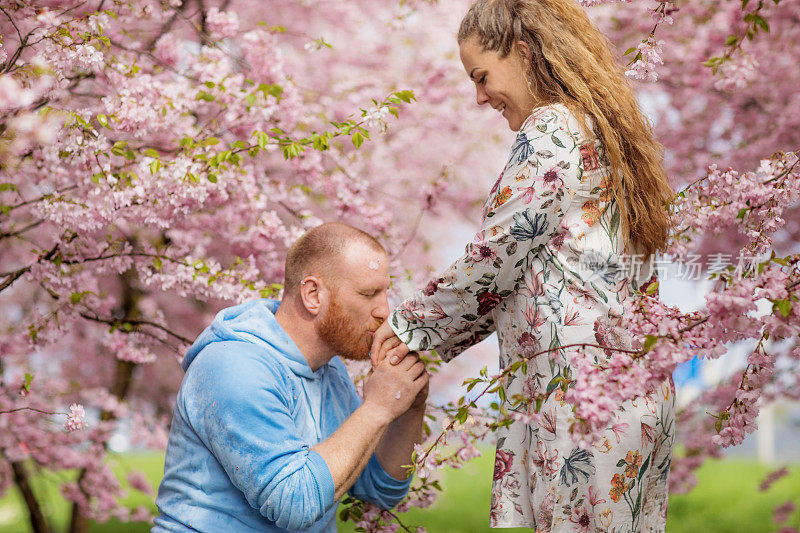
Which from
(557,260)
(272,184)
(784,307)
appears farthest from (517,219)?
(272,184)

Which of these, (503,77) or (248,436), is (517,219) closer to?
(503,77)

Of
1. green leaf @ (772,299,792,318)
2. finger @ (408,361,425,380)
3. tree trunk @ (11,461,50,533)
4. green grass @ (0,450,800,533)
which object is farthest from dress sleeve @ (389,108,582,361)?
green grass @ (0,450,800,533)

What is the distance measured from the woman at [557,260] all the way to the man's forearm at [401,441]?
0.31 m

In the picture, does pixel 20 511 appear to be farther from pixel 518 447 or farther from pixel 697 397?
pixel 518 447

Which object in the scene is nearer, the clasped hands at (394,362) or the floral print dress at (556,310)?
the floral print dress at (556,310)

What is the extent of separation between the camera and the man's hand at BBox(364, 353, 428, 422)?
90.0 inches

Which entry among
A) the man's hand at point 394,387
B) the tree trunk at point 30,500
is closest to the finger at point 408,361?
the man's hand at point 394,387

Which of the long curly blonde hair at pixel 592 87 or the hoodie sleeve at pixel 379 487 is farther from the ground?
the long curly blonde hair at pixel 592 87

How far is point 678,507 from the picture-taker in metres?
8.09

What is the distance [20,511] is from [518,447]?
886 cm

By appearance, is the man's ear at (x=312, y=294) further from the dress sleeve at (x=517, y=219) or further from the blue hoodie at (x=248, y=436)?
the dress sleeve at (x=517, y=219)

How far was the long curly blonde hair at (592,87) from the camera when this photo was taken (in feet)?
7.28

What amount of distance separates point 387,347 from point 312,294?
0.29 m

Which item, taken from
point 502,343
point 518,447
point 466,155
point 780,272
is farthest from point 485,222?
point 466,155
